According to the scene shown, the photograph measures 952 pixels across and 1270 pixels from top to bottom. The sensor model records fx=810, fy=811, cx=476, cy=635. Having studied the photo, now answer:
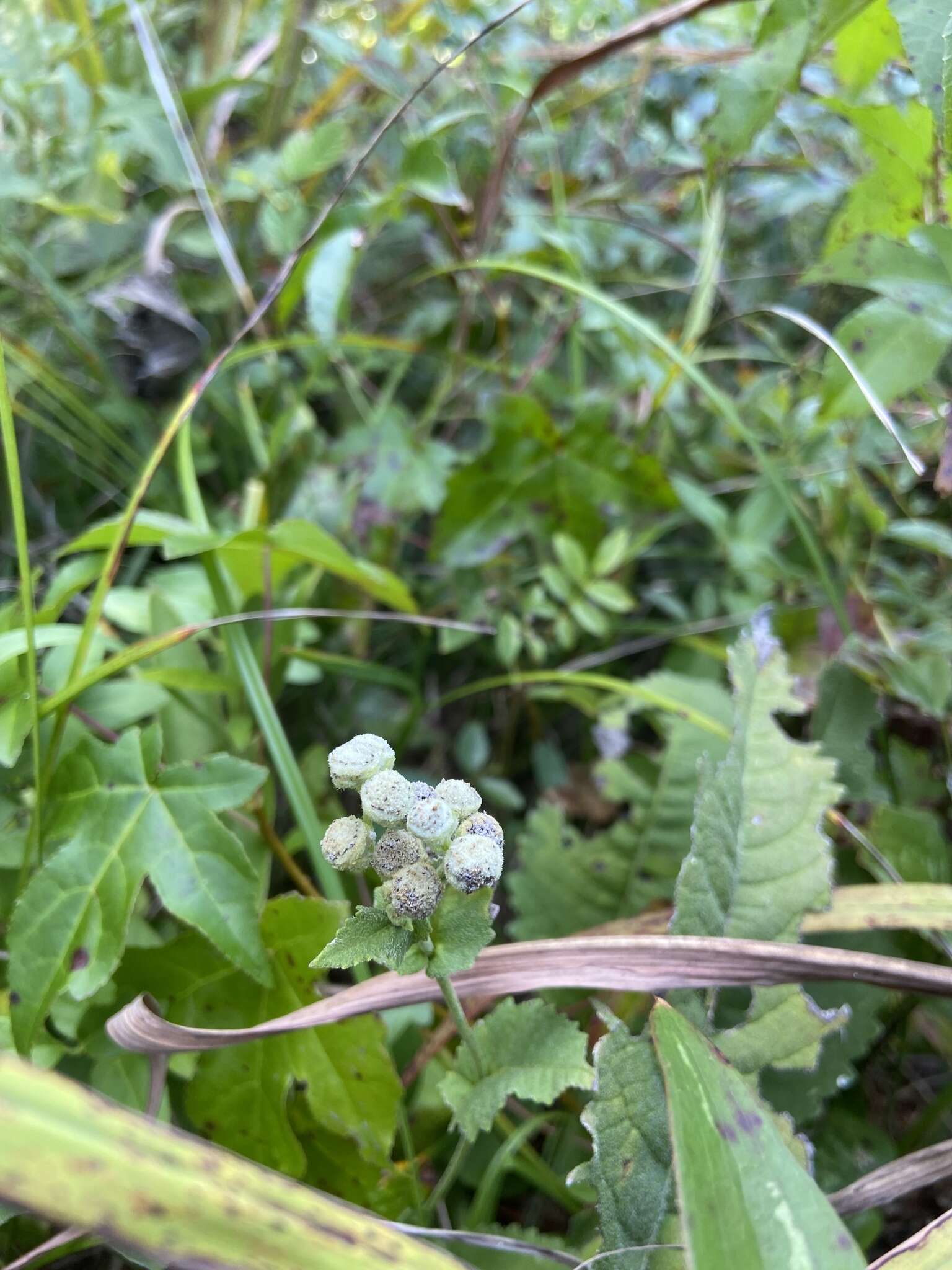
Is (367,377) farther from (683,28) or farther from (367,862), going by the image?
(367,862)

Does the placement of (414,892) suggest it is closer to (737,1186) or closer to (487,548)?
(737,1186)

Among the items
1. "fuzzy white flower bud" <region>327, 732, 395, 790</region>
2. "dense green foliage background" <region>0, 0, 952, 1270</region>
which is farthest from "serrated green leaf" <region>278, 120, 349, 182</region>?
"fuzzy white flower bud" <region>327, 732, 395, 790</region>

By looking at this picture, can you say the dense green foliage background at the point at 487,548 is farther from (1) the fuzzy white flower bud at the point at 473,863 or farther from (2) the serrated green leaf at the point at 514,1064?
(1) the fuzzy white flower bud at the point at 473,863

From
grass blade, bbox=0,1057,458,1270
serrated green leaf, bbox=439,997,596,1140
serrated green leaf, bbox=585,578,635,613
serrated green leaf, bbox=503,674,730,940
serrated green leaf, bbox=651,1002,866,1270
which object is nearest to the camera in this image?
grass blade, bbox=0,1057,458,1270

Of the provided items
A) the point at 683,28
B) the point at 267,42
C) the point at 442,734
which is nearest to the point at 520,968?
the point at 442,734

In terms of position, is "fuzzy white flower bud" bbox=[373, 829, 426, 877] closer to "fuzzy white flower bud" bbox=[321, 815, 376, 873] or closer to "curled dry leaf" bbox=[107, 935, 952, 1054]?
"fuzzy white flower bud" bbox=[321, 815, 376, 873]

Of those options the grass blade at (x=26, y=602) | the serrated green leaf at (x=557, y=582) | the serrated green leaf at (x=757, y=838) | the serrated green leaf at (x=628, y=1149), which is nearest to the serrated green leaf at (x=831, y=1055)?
the serrated green leaf at (x=757, y=838)
